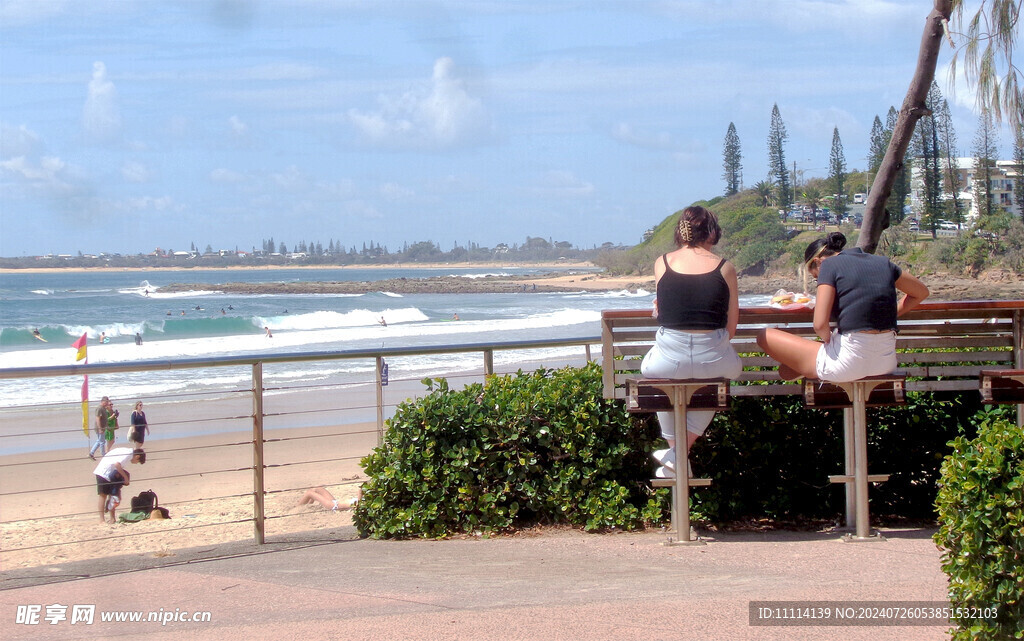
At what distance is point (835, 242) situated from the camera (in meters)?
5.38

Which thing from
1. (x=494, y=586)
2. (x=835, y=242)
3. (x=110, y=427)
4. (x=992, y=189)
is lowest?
(x=494, y=586)

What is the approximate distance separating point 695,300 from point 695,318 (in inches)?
3.7

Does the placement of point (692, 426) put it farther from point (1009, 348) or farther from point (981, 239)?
point (981, 239)

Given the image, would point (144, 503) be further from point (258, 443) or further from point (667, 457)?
point (667, 457)

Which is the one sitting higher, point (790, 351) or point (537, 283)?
point (537, 283)

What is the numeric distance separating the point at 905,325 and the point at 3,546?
23.9ft

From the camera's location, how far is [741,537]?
5406 millimetres

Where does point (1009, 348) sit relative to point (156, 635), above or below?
above

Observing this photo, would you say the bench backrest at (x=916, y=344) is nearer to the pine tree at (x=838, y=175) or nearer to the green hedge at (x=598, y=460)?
the green hedge at (x=598, y=460)

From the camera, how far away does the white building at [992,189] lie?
231 ft

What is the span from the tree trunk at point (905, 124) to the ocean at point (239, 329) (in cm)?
1188

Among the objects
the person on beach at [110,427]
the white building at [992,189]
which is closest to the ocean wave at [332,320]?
the white building at [992,189]

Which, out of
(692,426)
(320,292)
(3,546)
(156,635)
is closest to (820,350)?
(692,426)

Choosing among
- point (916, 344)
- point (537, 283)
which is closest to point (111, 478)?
point (916, 344)
